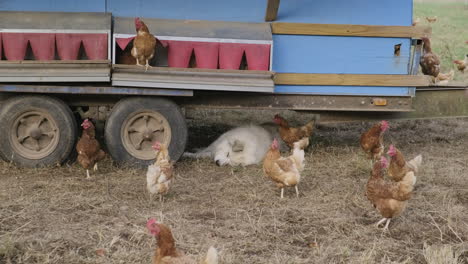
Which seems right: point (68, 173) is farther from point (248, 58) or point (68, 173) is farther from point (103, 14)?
point (248, 58)

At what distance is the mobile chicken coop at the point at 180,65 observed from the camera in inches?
269

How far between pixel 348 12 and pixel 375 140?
1.58m

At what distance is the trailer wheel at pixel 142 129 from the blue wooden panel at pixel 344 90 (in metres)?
1.27

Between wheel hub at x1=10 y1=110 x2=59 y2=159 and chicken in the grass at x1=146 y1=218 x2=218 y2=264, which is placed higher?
wheel hub at x1=10 y1=110 x2=59 y2=159

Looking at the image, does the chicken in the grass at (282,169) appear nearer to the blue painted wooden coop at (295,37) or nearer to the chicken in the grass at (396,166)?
the chicken in the grass at (396,166)

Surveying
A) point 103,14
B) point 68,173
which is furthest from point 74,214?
point 103,14

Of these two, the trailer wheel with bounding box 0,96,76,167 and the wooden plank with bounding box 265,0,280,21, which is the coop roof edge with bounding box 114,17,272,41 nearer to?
the wooden plank with bounding box 265,0,280,21

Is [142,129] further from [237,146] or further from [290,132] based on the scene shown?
[290,132]

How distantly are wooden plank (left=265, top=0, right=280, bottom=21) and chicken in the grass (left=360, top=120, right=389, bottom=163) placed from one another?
6.01 ft

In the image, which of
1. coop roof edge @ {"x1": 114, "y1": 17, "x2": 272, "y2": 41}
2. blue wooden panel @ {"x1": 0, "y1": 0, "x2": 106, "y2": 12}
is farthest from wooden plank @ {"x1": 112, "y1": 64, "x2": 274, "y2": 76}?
blue wooden panel @ {"x1": 0, "y1": 0, "x2": 106, "y2": 12}

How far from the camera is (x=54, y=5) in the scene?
7043mm

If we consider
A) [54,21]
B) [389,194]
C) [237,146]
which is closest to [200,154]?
[237,146]

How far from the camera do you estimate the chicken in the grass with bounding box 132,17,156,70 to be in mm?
6664

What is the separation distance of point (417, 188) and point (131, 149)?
326 centimetres
